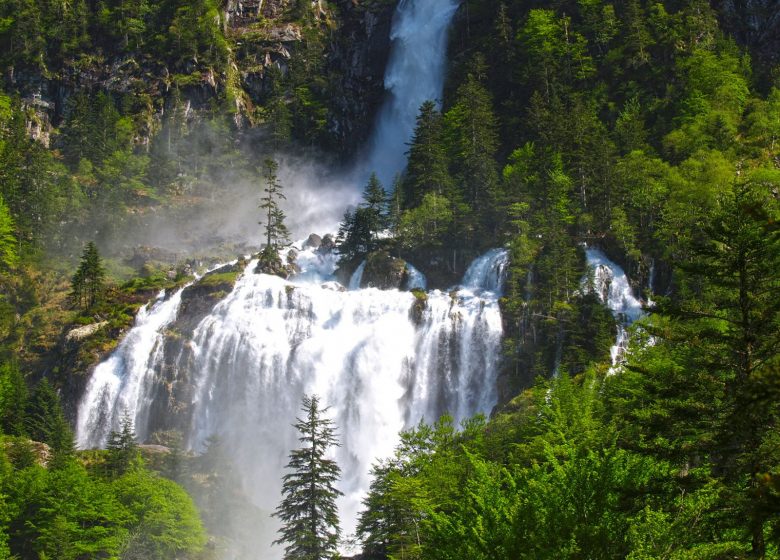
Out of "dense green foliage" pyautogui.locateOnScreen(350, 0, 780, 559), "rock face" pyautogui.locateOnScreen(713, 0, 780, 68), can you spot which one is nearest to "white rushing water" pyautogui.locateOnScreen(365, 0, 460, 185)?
"dense green foliage" pyautogui.locateOnScreen(350, 0, 780, 559)

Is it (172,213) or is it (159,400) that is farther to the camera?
(172,213)

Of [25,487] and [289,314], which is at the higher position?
[289,314]

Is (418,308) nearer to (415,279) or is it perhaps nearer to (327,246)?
(415,279)

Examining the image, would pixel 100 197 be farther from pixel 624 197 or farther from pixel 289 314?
pixel 624 197

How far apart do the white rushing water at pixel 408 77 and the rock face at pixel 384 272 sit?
33.4 metres

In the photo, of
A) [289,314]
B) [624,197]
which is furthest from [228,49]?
[624,197]

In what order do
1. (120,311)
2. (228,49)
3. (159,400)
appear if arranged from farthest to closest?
(228,49) → (120,311) → (159,400)

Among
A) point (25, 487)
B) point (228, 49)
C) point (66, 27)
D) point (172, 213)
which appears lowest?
point (25, 487)

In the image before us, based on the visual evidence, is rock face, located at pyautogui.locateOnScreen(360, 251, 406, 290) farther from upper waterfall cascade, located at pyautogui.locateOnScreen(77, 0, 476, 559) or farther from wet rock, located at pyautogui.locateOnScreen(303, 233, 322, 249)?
wet rock, located at pyautogui.locateOnScreen(303, 233, 322, 249)

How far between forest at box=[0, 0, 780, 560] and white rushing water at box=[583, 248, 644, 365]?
124cm

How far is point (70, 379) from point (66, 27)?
270ft

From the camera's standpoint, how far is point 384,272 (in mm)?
72562

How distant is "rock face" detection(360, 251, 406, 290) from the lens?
2827 inches

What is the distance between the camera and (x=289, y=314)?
227ft
